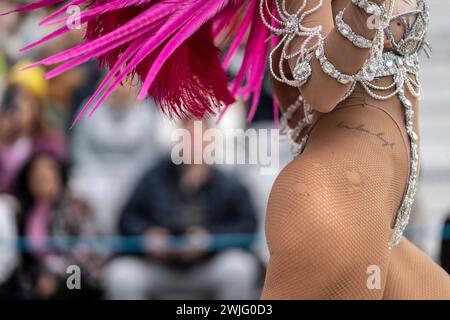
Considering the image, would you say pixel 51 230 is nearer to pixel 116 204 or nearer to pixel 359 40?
pixel 116 204

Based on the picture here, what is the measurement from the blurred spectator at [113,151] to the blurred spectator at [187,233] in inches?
9.0

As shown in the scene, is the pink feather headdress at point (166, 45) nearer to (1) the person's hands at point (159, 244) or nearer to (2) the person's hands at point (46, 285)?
(1) the person's hands at point (159, 244)

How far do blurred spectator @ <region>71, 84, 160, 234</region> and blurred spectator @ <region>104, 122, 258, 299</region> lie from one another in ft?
0.75

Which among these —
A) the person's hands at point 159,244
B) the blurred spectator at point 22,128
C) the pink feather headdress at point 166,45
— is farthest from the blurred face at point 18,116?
the pink feather headdress at point 166,45

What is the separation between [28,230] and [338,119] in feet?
9.63

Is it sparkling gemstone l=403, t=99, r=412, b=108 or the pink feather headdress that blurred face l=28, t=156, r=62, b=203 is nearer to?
the pink feather headdress

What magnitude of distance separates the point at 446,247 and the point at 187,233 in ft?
4.49

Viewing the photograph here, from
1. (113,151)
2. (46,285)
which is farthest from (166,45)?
(113,151)

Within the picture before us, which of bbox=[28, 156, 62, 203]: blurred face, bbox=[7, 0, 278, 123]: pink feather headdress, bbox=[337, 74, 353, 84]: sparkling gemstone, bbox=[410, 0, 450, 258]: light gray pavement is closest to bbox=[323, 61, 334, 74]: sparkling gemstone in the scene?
bbox=[337, 74, 353, 84]: sparkling gemstone

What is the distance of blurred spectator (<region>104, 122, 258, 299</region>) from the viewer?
4621mm

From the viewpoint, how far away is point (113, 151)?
198 inches

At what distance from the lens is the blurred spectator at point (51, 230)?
4.63m
